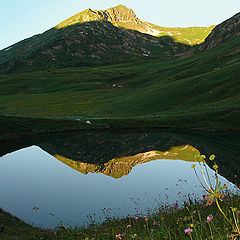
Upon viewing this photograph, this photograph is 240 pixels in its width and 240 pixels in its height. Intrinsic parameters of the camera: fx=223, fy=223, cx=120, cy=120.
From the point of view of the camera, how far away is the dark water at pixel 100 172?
71.5 ft

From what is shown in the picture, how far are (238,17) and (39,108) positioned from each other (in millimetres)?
186778

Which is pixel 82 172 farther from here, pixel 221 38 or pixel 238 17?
pixel 238 17

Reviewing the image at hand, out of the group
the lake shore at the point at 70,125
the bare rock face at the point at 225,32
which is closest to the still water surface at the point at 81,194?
the lake shore at the point at 70,125

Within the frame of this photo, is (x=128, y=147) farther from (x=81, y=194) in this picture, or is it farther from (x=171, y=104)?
(x=171, y=104)

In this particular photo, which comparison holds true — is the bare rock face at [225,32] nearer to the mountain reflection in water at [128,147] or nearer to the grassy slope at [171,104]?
the grassy slope at [171,104]

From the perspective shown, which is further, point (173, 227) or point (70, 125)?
point (70, 125)

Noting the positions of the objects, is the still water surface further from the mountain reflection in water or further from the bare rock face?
the bare rock face

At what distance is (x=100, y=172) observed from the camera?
3322 cm

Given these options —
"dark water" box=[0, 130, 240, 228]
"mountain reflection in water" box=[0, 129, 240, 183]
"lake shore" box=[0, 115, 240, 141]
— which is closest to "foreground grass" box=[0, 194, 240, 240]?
"dark water" box=[0, 130, 240, 228]

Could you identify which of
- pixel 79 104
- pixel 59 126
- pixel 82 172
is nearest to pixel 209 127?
pixel 82 172

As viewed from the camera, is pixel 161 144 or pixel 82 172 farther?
pixel 161 144

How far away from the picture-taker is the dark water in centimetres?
2178

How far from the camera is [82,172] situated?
3403 cm

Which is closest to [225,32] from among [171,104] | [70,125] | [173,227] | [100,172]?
[171,104]
